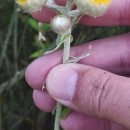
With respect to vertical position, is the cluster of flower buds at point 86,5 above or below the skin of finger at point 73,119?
above

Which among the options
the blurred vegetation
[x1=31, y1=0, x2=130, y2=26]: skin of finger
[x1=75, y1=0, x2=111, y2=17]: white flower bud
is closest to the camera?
[x1=75, y1=0, x2=111, y2=17]: white flower bud

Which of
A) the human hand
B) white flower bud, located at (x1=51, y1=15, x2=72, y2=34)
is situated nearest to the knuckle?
the human hand

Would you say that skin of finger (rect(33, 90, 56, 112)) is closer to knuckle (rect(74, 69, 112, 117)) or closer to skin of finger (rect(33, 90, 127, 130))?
skin of finger (rect(33, 90, 127, 130))

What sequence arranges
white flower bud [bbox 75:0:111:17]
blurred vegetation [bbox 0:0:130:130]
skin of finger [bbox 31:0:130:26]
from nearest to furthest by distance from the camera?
white flower bud [bbox 75:0:111:17] < skin of finger [bbox 31:0:130:26] < blurred vegetation [bbox 0:0:130:130]

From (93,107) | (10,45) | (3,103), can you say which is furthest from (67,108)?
(10,45)

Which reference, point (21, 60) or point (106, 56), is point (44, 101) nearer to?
point (106, 56)

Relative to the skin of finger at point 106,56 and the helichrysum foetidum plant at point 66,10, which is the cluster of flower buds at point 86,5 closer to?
the helichrysum foetidum plant at point 66,10

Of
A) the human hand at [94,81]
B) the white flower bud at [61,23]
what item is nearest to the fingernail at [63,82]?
the human hand at [94,81]
